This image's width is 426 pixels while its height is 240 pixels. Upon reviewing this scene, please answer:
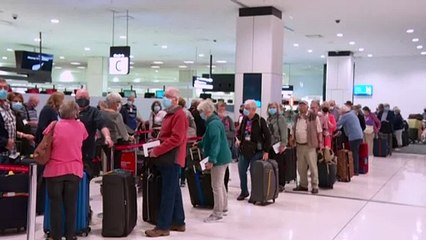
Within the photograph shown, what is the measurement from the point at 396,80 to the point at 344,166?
1407 centimetres

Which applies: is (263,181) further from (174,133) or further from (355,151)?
(355,151)

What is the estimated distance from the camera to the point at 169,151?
4.76m

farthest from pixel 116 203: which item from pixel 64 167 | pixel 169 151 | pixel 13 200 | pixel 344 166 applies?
pixel 344 166

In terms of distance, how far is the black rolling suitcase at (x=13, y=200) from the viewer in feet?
15.2

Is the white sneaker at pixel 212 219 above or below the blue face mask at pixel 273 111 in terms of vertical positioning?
below

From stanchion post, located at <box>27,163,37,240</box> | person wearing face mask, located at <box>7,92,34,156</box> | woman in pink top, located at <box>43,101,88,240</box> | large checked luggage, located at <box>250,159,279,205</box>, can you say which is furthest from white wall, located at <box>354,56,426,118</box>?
stanchion post, located at <box>27,163,37,240</box>

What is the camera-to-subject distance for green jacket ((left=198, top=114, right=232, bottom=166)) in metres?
5.34

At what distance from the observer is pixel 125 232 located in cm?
480

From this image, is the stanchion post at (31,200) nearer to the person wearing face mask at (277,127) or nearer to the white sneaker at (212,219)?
the white sneaker at (212,219)

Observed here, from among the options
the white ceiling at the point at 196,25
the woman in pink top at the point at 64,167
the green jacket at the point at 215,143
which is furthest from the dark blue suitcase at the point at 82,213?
the white ceiling at the point at 196,25

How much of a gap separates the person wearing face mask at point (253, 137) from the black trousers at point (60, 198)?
299cm

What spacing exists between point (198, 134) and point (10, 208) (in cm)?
367

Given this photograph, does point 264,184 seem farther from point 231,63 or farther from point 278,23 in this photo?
point 231,63

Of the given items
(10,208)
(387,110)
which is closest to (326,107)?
(10,208)
